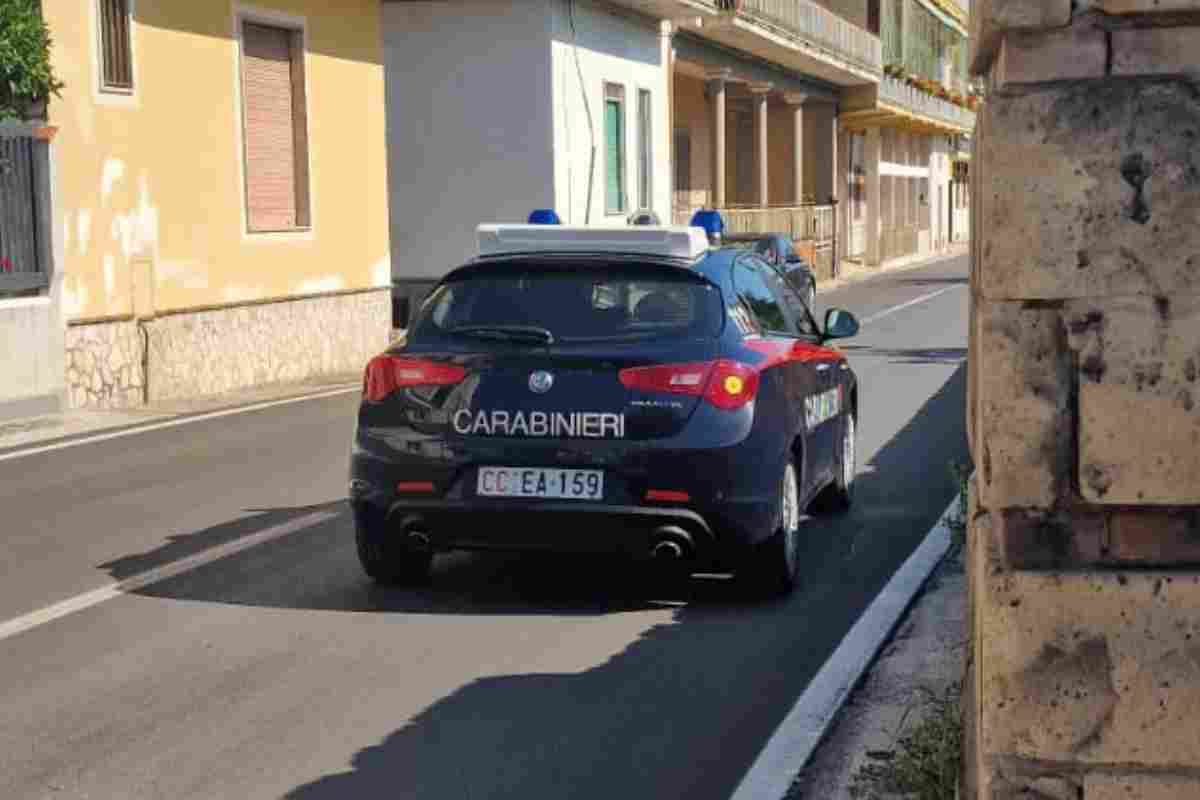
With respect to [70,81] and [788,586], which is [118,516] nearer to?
[788,586]

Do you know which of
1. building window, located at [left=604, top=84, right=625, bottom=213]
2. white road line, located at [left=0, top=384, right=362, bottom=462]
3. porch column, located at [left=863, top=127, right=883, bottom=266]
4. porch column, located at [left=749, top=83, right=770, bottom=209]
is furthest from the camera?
porch column, located at [left=863, top=127, right=883, bottom=266]

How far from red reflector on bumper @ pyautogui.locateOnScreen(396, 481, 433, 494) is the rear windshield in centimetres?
67

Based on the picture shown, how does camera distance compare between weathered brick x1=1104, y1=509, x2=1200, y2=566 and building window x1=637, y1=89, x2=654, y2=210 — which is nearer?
weathered brick x1=1104, y1=509, x2=1200, y2=566

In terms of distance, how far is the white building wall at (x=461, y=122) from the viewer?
30.3 m

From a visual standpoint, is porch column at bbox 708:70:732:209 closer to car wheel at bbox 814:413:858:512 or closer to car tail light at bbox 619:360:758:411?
car wheel at bbox 814:413:858:512

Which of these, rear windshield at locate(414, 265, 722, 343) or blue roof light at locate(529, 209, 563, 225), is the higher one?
blue roof light at locate(529, 209, 563, 225)

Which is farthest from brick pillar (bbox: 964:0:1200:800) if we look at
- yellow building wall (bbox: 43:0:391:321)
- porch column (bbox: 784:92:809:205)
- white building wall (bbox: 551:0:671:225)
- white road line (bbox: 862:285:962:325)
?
porch column (bbox: 784:92:809:205)

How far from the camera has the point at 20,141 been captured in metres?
17.0

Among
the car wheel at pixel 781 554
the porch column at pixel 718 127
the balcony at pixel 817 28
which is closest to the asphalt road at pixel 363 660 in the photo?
the car wheel at pixel 781 554

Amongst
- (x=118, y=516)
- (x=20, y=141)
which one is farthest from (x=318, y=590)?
(x=20, y=141)

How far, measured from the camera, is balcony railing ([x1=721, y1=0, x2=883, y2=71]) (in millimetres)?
40125

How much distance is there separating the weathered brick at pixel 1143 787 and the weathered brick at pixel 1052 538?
1.37 ft

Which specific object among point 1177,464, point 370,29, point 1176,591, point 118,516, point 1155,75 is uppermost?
point 370,29

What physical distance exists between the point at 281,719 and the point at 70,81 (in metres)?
12.6
